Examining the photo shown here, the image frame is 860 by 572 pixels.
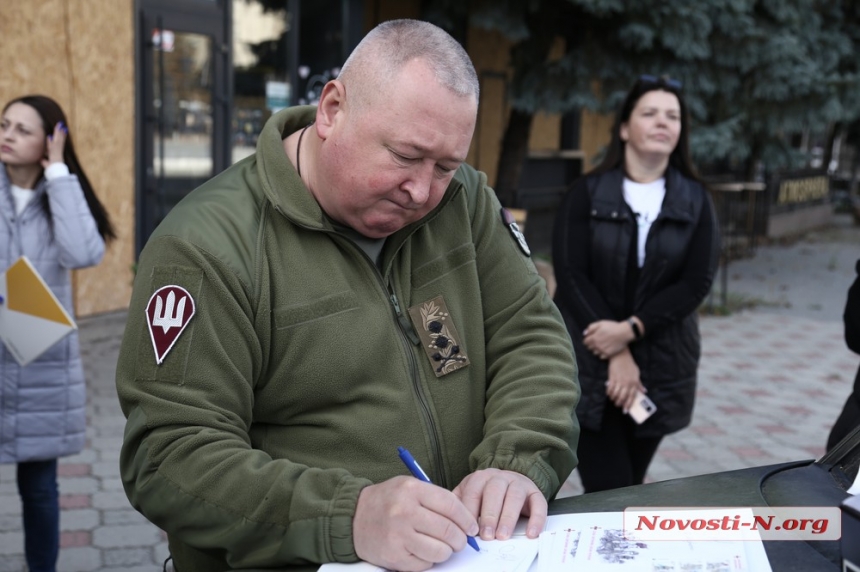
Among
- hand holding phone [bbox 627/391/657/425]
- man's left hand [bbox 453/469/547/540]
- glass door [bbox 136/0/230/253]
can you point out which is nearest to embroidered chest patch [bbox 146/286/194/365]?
man's left hand [bbox 453/469/547/540]

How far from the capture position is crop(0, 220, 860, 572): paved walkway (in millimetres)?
4059

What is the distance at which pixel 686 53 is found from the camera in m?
9.33

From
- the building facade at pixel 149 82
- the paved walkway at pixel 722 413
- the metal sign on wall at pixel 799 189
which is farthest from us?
the metal sign on wall at pixel 799 189

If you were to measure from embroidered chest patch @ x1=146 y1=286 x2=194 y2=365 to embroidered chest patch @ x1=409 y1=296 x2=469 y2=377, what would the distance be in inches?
16.6

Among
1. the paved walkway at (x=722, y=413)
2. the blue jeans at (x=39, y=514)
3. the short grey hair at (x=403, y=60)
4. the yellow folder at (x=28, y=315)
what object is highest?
the short grey hair at (x=403, y=60)

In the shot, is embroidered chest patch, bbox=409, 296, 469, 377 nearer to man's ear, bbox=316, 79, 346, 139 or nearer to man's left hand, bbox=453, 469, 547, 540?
man's left hand, bbox=453, 469, 547, 540

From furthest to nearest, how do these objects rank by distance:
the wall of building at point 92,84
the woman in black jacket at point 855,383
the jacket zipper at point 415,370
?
the wall of building at point 92,84
the woman in black jacket at point 855,383
the jacket zipper at point 415,370

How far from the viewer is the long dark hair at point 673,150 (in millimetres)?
3623

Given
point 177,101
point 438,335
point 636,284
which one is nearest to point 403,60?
point 438,335

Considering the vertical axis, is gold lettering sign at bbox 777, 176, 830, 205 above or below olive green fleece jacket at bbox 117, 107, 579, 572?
below

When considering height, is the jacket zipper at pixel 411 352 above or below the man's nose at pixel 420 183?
below

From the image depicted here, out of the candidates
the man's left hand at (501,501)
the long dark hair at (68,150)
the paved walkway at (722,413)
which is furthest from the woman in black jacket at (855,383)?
the long dark hair at (68,150)

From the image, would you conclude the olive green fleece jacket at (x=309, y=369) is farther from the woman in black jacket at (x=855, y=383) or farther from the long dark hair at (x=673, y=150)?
the long dark hair at (x=673, y=150)

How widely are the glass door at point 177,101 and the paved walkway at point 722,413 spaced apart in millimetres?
1233
